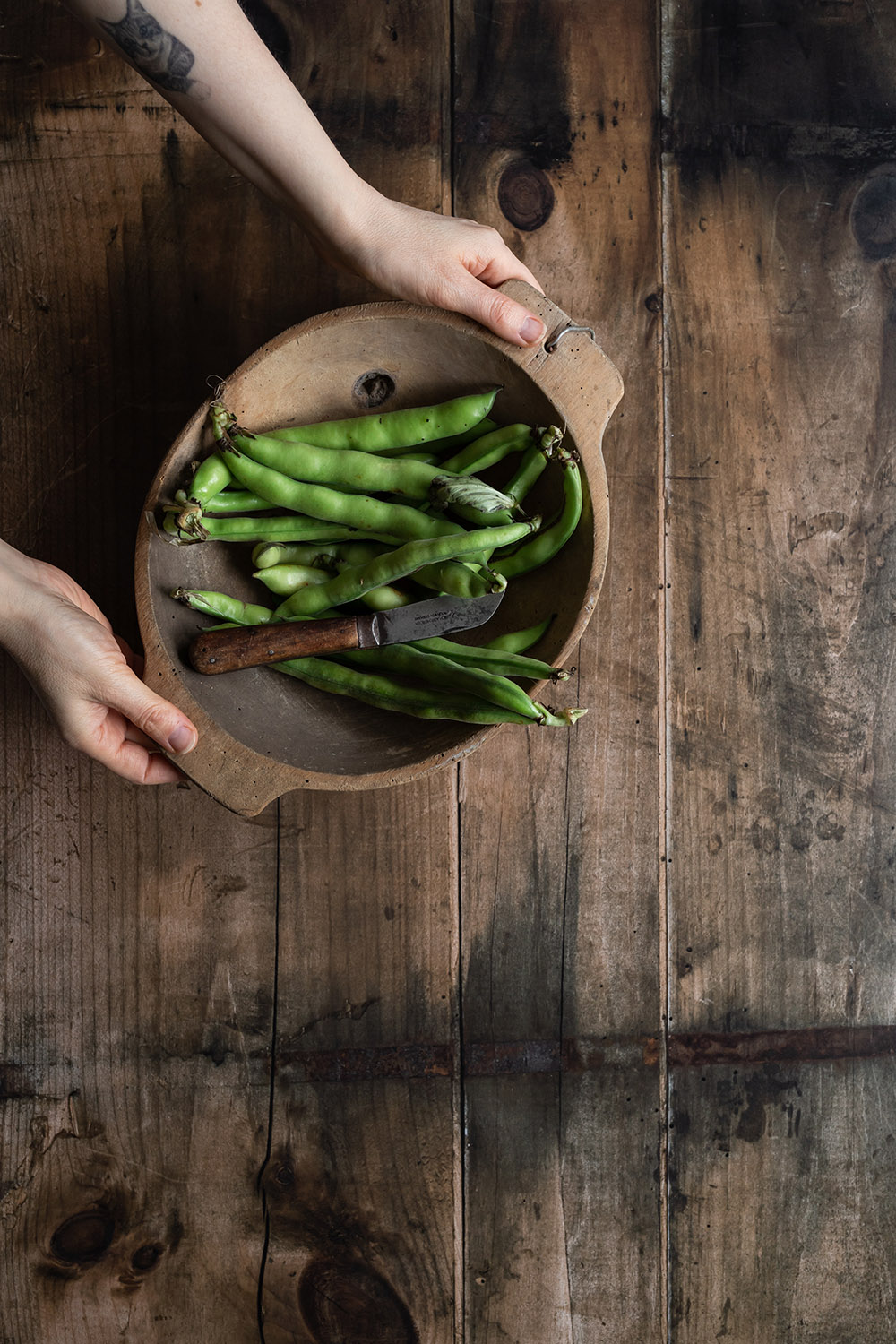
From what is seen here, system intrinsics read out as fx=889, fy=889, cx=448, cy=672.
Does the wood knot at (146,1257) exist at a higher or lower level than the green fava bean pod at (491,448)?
lower

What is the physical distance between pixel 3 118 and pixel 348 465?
1.13 m

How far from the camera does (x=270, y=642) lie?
162 centimetres

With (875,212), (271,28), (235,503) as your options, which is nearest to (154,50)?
(271,28)

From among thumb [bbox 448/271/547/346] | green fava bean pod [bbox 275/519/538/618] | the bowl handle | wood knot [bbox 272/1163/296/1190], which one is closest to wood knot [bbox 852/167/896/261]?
the bowl handle

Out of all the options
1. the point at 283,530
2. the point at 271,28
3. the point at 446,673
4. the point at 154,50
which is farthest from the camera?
the point at 271,28

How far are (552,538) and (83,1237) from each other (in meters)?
1.80

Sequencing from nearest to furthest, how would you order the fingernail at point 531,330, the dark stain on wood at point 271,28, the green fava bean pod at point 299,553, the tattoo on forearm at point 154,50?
the tattoo on forearm at point 154,50 < the fingernail at point 531,330 < the green fava bean pod at point 299,553 < the dark stain on wood at point 271,28

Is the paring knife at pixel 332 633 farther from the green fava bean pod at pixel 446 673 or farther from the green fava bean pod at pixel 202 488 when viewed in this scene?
the green fava bean pod at pixel 202 488

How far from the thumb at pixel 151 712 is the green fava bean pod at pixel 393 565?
0.30 m

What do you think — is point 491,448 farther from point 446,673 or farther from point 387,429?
point 446,673

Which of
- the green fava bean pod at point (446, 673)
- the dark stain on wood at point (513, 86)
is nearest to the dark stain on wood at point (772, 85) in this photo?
the dark stain on wood at point (513, 86)

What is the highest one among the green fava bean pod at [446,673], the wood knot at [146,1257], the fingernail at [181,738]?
the green fava bean pod at [446,673]

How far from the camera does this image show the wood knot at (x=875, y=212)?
195 cm

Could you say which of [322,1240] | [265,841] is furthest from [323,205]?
[322,1240]
